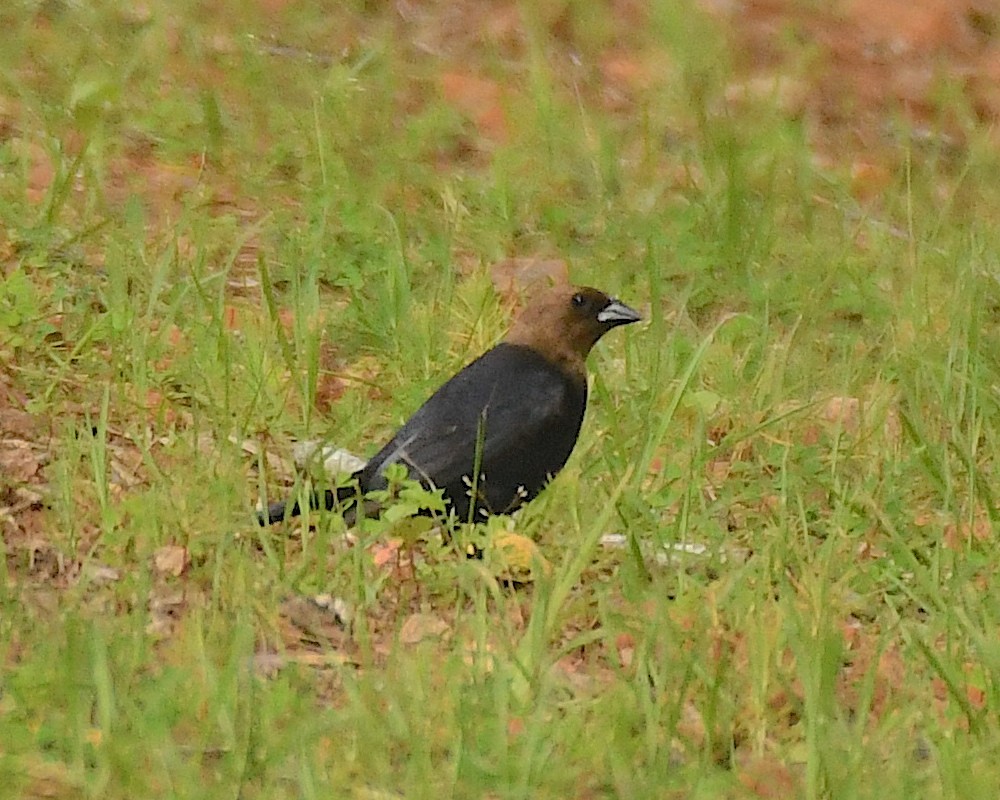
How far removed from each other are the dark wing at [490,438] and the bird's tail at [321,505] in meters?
0.06

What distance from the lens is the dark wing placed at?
14.6 feet

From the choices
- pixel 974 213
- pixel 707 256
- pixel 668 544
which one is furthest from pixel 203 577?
pixel 974 213

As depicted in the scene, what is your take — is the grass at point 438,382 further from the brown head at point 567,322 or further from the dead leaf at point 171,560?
the brown head at point 567,322

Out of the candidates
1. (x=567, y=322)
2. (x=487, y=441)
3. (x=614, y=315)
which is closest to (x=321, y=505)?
(x=487, y=441)

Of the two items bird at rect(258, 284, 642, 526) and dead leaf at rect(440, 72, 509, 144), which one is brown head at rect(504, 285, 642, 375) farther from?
dead leaf at rect(440, 72, 509, 144)

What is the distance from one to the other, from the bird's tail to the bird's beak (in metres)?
0.93

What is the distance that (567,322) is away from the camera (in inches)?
193

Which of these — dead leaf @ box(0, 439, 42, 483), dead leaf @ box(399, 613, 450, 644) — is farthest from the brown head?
dead leaf @ box(0, 439, 42, 483)

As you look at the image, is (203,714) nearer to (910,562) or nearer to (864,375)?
(910,562)

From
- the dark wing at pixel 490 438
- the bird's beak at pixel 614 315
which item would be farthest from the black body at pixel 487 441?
the bird's beak at pixel 614 315

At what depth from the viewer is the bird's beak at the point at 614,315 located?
4.98 meters

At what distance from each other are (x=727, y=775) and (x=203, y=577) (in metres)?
1.26

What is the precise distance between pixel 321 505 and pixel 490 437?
2.03 ft

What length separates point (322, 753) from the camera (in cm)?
318
